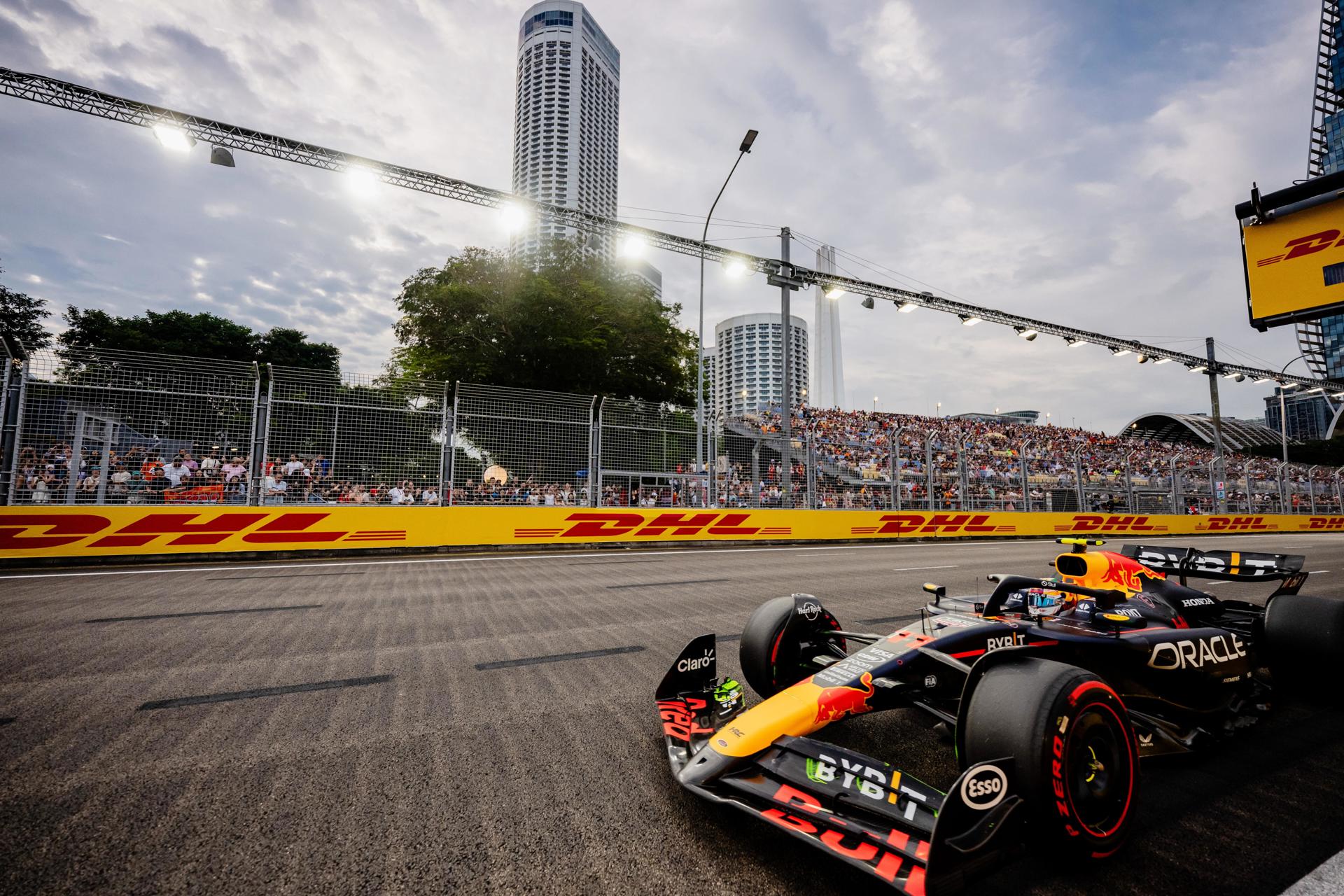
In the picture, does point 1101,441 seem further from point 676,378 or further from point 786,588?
point 786,588

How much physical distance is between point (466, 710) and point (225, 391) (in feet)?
30.9

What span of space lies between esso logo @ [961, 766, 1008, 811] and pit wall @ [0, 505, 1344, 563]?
10.8m

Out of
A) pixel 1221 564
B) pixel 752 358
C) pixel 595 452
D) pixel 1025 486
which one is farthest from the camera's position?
pixel 752 358

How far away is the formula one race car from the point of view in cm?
175

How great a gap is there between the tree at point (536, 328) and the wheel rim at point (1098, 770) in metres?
18.8

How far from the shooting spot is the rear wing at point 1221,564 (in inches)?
162

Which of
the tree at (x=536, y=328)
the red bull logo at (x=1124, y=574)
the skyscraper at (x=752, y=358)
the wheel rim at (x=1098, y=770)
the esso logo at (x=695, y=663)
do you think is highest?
the skyscraper at (x=752, y=358)

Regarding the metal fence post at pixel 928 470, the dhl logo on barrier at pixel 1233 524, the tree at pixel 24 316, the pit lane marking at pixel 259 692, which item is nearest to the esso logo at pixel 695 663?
the pit lane marking at pixel 259 692

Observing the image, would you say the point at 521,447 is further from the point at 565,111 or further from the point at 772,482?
the point at 565,111

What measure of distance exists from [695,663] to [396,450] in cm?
954

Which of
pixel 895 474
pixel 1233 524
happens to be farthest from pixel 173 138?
pixel 1233 524

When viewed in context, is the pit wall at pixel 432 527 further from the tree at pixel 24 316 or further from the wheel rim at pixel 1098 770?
the tree at pixel 24 316

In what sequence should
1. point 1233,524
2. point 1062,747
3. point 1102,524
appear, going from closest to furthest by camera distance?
point 1062,747, point 1102,524, point 1233,524

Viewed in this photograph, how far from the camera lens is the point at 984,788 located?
1738mm
